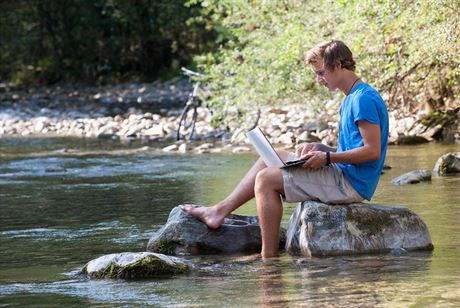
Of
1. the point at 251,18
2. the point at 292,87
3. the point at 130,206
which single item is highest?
the point at 251,18

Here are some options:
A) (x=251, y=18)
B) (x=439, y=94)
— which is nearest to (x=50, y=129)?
(x=251, y=18)

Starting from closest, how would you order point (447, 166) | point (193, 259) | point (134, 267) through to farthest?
point (134, 267), point (193, 259), point (447, 166)

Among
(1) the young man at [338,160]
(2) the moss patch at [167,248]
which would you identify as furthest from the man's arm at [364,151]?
(2) the moss patch at [167,248]

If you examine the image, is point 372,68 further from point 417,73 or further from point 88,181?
point 88,181

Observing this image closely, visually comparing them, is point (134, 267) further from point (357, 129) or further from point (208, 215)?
point (357, 129)

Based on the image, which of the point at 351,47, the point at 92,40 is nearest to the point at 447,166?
the point at 351,47

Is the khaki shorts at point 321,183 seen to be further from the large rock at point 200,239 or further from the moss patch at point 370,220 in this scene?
the large rock at point 200,239

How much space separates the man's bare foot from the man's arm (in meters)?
1.02

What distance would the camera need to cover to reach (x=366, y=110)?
283 inches

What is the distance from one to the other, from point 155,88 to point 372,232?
2684 centimetres

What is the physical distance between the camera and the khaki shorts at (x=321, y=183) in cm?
736

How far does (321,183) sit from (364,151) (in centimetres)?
37

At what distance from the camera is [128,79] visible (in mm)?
37156

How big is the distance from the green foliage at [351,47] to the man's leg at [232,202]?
4933 millimetres
